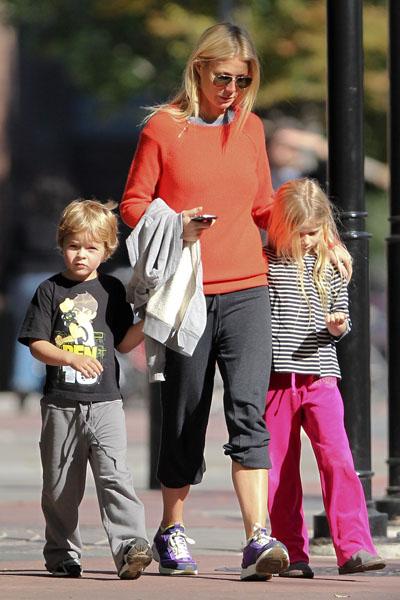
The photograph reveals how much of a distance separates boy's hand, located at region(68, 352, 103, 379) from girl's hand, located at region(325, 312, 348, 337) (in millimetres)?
869

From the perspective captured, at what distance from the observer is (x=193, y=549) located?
7879mm

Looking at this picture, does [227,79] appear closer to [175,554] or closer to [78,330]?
[78,330]

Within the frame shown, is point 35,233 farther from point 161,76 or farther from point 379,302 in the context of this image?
point 161,76

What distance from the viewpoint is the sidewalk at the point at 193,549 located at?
5.88 metres

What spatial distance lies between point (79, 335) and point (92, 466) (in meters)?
0.48

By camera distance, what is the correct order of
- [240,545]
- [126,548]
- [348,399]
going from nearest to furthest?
[126,548]
[348,399]
[240,545]

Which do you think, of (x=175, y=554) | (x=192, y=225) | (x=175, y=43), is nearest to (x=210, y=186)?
(x=192, y=225)

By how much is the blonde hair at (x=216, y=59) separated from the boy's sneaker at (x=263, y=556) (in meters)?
1.50

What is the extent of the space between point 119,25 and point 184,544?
17.6 m

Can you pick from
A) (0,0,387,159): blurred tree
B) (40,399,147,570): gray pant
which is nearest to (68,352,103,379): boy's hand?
(40,399,147,570): gray pant

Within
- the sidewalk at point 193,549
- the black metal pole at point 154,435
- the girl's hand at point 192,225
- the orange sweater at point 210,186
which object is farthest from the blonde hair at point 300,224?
the black metal pole at point 154,435

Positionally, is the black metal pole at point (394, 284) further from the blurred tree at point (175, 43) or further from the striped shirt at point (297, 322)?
the blurred tree at point (175, 43)

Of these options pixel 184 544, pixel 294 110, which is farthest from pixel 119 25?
pixel 184 544

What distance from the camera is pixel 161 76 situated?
22750 mm
